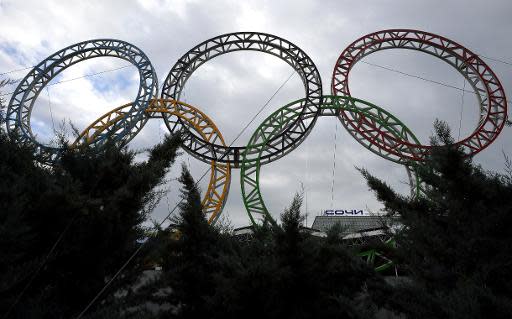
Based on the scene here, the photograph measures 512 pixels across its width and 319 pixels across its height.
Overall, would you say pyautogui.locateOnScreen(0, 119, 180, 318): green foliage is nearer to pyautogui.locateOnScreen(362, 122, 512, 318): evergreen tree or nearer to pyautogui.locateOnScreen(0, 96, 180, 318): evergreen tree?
pyautogui.locateOnScreen(0, 96, 180, 318): evergreen tree

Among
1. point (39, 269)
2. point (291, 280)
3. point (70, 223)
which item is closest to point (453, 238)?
point (291, 280)

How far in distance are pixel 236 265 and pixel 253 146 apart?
11592mm

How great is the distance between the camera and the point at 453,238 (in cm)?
626

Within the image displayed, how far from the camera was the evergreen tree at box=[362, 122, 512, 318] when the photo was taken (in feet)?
18.5

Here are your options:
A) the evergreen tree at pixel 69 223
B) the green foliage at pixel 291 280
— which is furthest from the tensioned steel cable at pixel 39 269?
the green foliage at pixel 291 280

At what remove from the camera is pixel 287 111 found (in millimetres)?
18641

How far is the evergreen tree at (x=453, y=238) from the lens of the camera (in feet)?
18.5

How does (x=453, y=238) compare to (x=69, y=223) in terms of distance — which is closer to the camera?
(x=69, y=223)

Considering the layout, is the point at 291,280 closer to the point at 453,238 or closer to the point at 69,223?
the point at 453,238

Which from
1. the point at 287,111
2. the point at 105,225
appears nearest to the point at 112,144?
the point at 105,225

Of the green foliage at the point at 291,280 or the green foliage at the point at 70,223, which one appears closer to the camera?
Result: the green foliage at the point at 70,223

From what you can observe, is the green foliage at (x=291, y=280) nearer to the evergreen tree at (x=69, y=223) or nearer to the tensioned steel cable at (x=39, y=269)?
the evergreen tree at (x=69, y=223)

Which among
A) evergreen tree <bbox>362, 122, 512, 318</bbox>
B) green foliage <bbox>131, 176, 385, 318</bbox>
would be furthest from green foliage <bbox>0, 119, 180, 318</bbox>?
evergreen tree <bbox>362, 122, 512, 318</bbox>

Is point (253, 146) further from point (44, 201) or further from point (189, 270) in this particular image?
point (44, 201)
